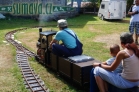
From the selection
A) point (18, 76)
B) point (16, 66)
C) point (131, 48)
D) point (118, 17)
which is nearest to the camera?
point (131, 48)

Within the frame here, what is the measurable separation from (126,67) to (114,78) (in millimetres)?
312

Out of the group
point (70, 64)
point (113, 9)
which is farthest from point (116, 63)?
point (113, 9)

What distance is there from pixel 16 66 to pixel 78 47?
7.67 feet

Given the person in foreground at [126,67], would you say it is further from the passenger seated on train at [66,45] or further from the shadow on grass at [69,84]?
the passenger seated on train at [66,45]

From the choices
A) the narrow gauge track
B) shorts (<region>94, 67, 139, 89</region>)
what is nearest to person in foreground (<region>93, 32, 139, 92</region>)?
shorts (<region>94, 67, 139, 89</region>)

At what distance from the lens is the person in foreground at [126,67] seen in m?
4.04

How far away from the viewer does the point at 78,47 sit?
19.7ft

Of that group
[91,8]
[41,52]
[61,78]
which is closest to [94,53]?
[41,52]

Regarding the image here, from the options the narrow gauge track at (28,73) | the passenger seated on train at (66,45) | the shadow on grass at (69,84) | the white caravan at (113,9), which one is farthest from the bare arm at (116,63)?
the white caravan at (113,9)

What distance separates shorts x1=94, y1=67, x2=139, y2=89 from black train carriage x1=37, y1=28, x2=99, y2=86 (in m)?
0.64

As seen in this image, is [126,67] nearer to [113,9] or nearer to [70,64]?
[70,64]

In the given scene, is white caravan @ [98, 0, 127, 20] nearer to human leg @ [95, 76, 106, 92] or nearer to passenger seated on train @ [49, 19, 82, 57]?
passenger seated on train @ [49, 19, 82, 57]

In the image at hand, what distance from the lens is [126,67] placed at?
4.11m

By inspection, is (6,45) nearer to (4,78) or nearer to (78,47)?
(4,78)
